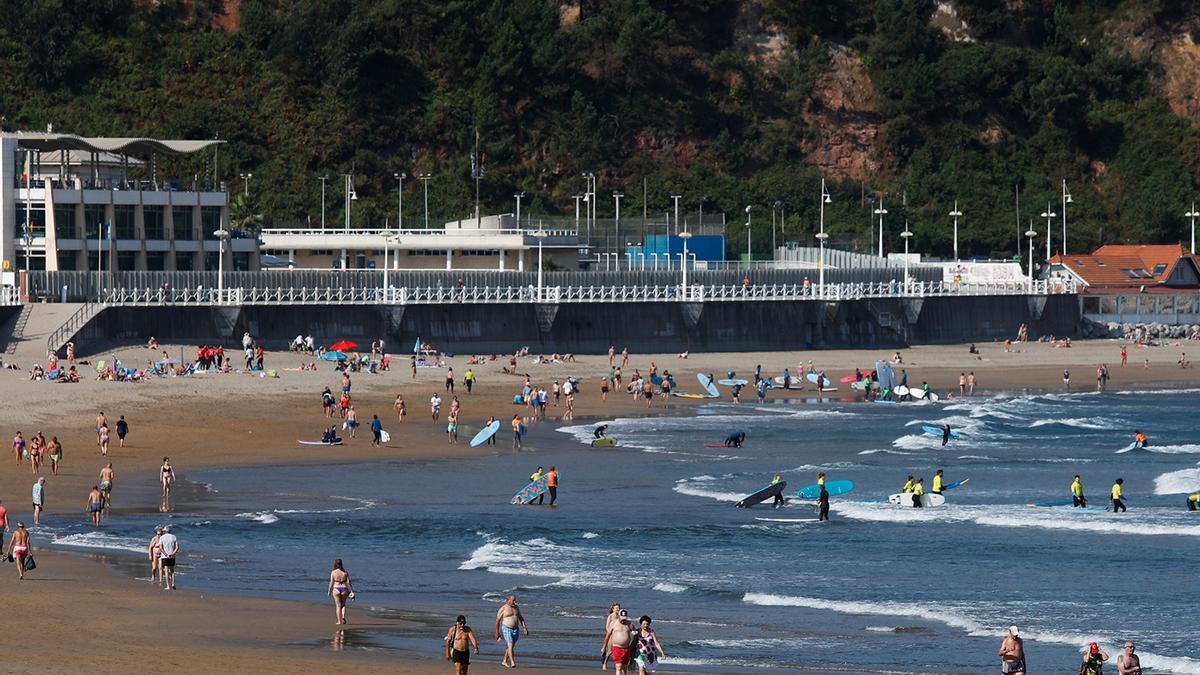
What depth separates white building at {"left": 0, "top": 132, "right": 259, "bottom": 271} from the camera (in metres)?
72.2

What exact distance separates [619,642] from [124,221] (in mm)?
53642

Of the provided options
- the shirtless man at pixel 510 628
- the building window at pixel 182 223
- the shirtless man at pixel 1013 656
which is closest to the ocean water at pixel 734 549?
the shirtless man at pixel 510 628

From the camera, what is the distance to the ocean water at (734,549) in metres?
27.8

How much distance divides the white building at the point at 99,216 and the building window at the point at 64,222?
0.04 metres

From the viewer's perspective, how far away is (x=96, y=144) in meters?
74.3

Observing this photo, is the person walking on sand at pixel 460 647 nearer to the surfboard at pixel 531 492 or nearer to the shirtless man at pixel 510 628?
the shirtless man at pixel 510 628

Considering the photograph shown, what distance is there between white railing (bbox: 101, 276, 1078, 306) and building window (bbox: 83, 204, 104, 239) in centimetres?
648

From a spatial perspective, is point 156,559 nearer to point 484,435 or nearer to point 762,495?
point 762,495

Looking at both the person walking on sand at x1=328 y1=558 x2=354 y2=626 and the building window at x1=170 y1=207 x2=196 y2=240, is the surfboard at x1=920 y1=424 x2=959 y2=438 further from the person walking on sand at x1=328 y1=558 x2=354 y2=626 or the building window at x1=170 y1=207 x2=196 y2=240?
the building window at x1=170 y1=207 x2=196 y2=240

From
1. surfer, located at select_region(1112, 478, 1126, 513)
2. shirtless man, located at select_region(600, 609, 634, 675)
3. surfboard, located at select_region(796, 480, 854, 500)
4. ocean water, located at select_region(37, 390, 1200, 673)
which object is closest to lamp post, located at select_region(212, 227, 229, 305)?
ocean water, located at select_region(37, 390, 1200, 673)

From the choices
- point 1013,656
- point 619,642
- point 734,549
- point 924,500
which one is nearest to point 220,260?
point 924,500

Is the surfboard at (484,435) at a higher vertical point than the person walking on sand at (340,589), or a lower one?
higher

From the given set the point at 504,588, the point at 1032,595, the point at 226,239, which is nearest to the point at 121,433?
the point at 504,588

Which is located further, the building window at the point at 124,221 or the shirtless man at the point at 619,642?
the building window at the point at 124,221
